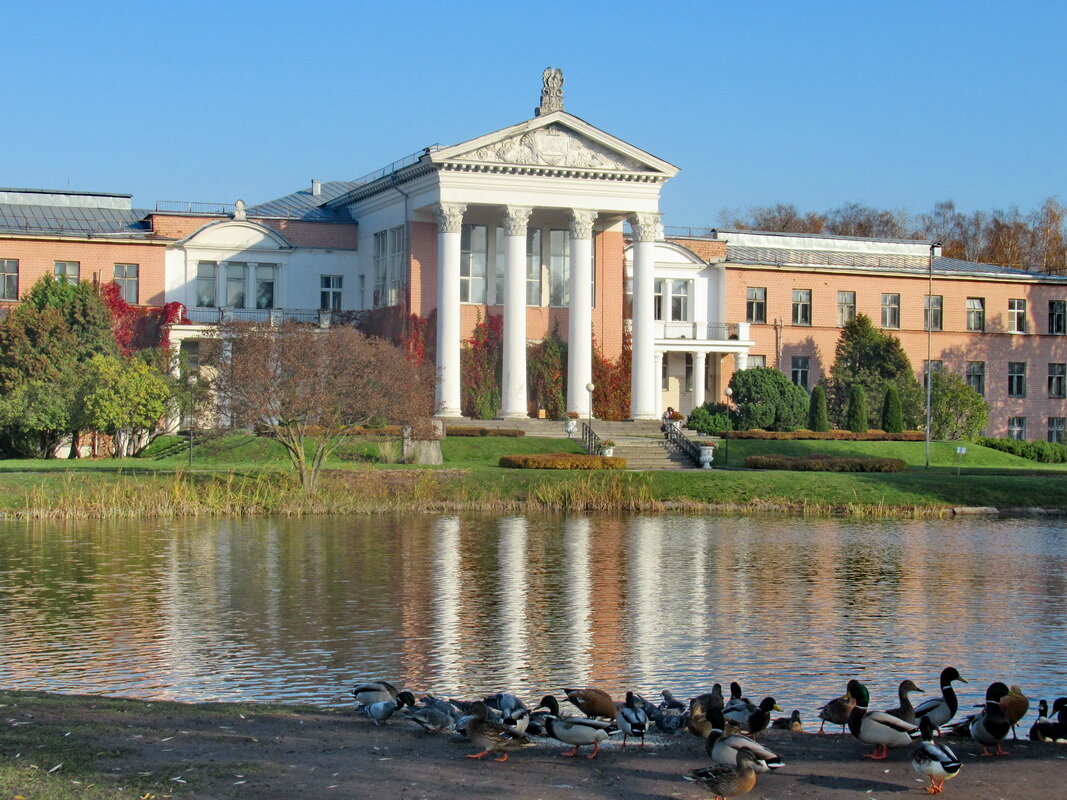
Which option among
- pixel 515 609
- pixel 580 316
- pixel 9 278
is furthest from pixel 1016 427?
pixel 515 609

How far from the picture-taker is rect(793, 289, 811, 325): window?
6444cm

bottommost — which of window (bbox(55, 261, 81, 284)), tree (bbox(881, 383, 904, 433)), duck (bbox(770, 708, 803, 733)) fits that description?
duck (bbox(770, 708, 803, 733))

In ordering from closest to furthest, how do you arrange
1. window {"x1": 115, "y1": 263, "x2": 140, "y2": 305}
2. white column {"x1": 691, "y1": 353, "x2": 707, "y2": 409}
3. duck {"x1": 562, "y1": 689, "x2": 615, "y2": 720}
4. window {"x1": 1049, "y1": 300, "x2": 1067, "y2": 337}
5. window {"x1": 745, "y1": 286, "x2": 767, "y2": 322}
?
duck {"x1": 562, "y1": 689, "x2": 615, "y2": 720}
window {"x1": 115, "y1": 263, "x2": 140, "y2": 305}
white column {"x1": 691, "y1": 353, "x2": 707, "y2": 409}
window {"x1": 745, "y1": 286, "x2": 767, "y2": 322}
window {"x1": 1049, "y1": 300, "x2": 1067, "y2": 337}

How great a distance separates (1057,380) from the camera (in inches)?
2677

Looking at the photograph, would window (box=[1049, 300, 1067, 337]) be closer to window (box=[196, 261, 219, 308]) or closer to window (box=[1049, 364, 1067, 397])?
window (box=[1049, 364, 1067, 397])

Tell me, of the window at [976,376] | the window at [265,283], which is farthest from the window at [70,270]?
the window at [976,376]

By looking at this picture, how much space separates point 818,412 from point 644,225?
31.0 ft

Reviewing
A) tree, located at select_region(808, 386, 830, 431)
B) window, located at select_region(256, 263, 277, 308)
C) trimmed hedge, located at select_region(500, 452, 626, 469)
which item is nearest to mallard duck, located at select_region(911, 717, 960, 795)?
trimmed hedge, located at select_region(500, 452, 626, 469)

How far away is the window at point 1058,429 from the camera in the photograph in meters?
67.5

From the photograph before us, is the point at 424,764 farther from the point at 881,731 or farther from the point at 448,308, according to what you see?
the point at 448,308

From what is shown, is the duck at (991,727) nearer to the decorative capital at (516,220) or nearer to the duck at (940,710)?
the duck at (940,710)

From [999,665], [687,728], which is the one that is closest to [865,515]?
[999,665]

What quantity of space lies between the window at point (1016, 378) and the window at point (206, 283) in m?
36.6

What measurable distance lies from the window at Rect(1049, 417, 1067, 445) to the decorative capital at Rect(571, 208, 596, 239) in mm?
27975
